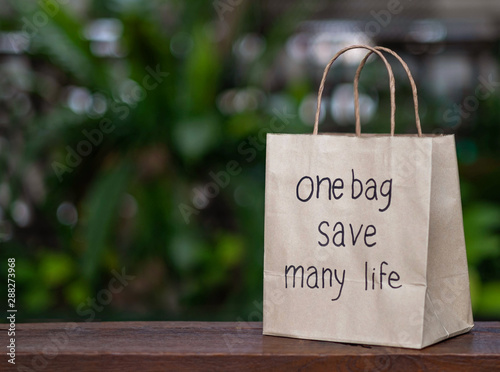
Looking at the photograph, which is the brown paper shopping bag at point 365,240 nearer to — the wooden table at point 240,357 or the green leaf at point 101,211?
the wooden table at point 240,357

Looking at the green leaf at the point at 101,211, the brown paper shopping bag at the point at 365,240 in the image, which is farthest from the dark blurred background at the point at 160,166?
the brown paper shopping bag at the point at 365,240

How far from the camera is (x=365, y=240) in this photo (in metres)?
0.64

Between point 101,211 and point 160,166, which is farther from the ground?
point 160,166

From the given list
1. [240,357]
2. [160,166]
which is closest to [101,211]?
[160,166]

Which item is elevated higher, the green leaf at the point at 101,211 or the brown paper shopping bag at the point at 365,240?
the brown paper shopping bag at the point at 365,240

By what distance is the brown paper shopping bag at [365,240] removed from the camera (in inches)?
24.4

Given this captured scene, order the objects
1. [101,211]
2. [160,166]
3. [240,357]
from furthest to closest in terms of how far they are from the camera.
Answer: [160,166] → [101,211] → [240,357]

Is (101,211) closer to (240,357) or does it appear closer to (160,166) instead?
(160,166)

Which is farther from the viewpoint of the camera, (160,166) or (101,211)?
(160,166)

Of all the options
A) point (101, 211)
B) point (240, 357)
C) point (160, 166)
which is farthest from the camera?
point (160, 166)

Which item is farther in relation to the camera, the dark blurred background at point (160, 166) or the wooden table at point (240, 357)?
the dark blurred background at point (160, 166)

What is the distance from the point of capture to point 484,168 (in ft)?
6.40

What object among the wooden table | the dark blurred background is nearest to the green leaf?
the dark blurred background

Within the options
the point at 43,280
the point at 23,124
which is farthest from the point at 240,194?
the point at 23,124
